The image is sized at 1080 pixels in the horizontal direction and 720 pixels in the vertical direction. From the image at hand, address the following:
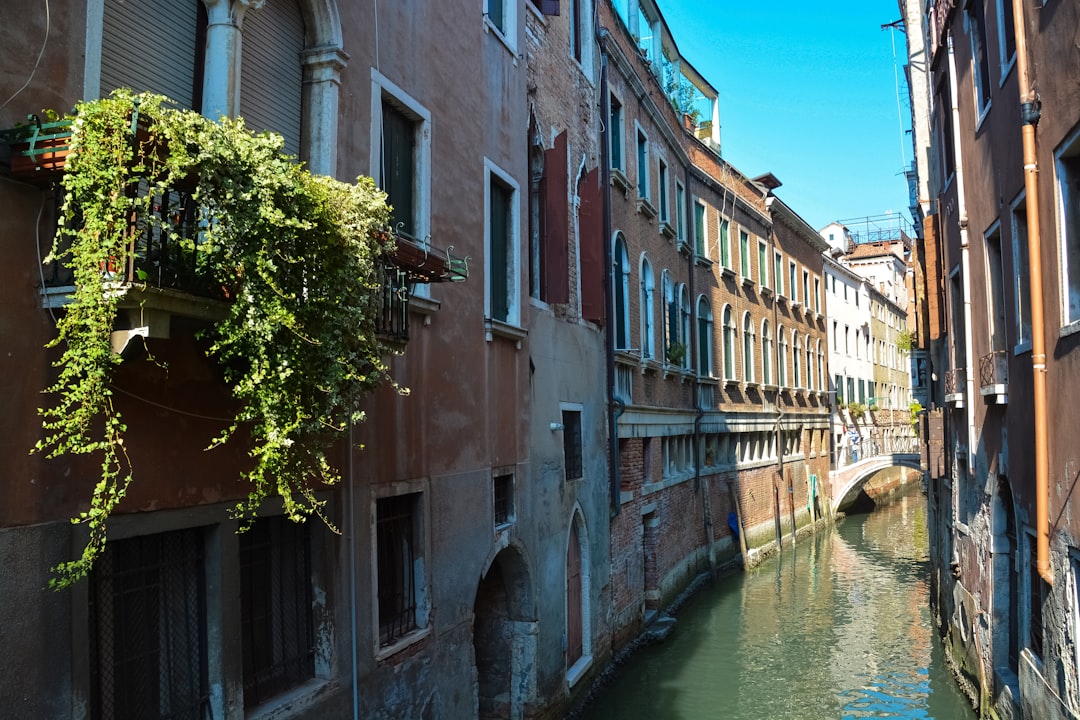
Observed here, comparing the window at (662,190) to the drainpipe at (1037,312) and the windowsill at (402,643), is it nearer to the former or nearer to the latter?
the drainpipe at (1037,312)

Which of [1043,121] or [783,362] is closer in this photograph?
[1043,121]

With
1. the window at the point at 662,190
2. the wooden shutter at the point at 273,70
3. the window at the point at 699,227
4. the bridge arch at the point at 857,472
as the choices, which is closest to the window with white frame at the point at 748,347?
the window at the point at 699,227

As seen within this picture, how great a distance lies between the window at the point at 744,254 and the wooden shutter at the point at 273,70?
17975 millimetres

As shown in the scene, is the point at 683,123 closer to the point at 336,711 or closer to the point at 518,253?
the point at 518,253

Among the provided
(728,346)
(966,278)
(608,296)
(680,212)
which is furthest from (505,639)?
(728,346)

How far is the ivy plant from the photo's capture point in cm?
338

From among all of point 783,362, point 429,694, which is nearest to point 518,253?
point 429,694

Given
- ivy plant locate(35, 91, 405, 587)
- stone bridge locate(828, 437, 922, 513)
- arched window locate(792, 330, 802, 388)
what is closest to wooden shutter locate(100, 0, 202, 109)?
ivy plant locate(35, 91, 405, 587)

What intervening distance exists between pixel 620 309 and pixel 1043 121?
7.46 meters

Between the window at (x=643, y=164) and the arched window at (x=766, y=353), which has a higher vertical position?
the window at (x=643, y=164)

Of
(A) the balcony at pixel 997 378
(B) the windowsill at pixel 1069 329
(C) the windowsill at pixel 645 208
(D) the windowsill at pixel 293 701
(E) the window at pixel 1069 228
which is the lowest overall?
(D) the windowsill at pixel 293 701

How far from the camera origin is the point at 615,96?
1330cm

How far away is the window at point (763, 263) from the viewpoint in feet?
78.2

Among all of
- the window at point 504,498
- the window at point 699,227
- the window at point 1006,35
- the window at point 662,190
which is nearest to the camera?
the window at point 1006,35
